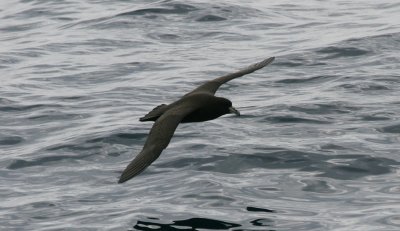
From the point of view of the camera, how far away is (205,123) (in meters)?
15.9

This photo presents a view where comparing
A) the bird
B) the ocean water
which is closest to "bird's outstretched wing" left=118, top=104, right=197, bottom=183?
the bird

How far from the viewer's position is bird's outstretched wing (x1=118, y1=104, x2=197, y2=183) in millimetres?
10688

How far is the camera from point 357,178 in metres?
12.8

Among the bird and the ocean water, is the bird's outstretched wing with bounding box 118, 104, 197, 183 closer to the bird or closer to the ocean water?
the bird

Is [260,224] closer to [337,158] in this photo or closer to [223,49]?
[337,158]

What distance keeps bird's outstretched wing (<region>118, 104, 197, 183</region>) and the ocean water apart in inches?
31.5

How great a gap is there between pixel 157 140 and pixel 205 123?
4.47 m

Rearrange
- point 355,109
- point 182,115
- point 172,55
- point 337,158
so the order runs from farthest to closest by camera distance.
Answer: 1. point 172,55
2. point 355,109
3. point 337,158
4. point 182,115

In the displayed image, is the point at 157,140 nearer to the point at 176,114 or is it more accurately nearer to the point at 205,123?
the point at 176,114

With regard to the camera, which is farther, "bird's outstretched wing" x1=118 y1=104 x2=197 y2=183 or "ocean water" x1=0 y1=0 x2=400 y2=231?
"ocean water" x1=0 y1=0 x2=400 y2=231

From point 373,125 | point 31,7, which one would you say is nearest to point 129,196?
point 373,125

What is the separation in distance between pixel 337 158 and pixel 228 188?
1.80 meters

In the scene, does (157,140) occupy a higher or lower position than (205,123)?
higher

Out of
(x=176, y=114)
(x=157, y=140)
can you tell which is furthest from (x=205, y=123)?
(x=157, y=140)
